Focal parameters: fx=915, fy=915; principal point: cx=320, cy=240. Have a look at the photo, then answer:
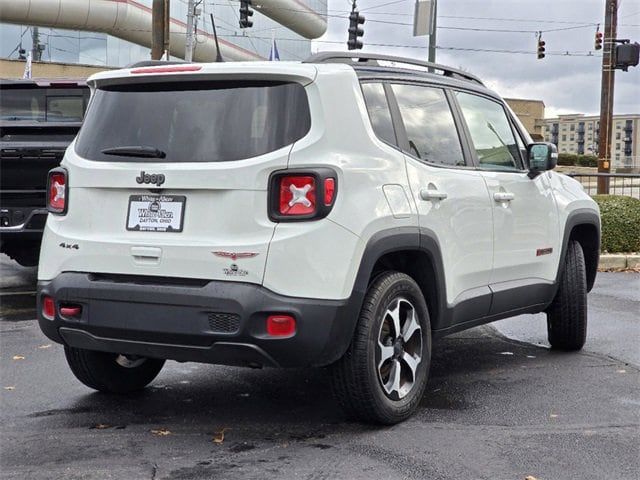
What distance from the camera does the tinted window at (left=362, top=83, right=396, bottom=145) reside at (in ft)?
15.3

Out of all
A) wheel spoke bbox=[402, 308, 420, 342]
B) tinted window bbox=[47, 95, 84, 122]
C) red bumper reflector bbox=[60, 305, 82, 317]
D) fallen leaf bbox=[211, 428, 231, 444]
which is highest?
tinted window bbox=[47, 95, 84, 122]

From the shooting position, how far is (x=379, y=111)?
4.74 meters

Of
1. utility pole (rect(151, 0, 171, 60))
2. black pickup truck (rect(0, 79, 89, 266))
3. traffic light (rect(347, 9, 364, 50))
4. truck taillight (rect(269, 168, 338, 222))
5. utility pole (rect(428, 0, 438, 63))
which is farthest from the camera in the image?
traffic light (rect(347, 9, 364, 50))

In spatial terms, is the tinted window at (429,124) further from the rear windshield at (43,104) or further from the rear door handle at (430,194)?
the rear windshield at (43,104)

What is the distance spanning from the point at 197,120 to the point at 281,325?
43.0 inches

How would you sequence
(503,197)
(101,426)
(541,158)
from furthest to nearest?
(541,158) → (503,197) → (101,426)

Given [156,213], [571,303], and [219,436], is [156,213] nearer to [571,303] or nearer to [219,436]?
[219,436]

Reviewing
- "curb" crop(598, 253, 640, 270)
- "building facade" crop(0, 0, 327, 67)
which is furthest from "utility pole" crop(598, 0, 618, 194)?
"building facade" crop(0, 0, 327, 67)

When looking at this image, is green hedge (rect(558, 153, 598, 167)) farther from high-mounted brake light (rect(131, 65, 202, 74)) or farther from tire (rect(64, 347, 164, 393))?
high-mounted brake light (rect(131, 65, 202, 74))

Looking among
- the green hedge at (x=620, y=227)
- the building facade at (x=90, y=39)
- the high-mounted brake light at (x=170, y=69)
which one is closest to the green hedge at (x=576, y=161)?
the building facade at (x=90, y=39)

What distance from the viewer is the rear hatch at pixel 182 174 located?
4.18 m

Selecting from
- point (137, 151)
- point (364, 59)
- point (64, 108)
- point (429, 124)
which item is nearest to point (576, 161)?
point (64, 108)

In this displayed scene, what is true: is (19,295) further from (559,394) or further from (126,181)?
(559,394)

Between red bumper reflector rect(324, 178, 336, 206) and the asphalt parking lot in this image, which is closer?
the asphalt parking lot
